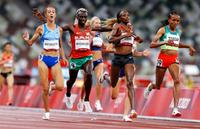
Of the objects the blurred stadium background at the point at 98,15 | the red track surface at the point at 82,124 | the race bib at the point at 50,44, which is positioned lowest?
the red track surface at the point at 82,124

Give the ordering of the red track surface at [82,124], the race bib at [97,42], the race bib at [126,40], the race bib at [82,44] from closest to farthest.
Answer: the red track surface at [82,124] < the race bib at [126,40] < the race bib at [82,44] < the race bib at [97,42]

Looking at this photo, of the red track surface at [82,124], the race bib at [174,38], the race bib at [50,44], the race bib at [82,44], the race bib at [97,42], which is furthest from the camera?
the race bib at [97,42]

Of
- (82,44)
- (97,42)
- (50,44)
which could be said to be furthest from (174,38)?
(97,42)

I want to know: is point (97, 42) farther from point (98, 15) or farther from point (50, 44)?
point (98, 15)

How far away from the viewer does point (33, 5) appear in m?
42.5

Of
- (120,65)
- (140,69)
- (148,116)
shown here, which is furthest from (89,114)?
(140,69)

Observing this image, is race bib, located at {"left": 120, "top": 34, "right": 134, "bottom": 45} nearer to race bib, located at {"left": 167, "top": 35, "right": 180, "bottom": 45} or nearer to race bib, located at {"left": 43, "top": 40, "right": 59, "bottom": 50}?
race bib, located at {"left": 167, "top": 35, "right": 180, "bottom": 45}

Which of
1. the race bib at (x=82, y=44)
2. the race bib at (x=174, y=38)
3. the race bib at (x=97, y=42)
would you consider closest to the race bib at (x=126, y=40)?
the race bib at (x=174, y=38)

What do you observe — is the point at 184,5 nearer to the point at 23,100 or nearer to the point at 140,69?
the point at 140,69

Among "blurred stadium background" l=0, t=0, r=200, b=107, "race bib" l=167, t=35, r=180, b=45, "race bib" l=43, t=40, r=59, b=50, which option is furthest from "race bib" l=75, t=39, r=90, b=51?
"blurred stadium background" l=0, t=0, r=200, b=107

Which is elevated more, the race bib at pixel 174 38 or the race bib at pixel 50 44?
the race bib at pixel 174 38

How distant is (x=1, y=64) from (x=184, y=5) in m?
20.6

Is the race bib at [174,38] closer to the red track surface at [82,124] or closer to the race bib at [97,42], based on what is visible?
the red track surface at [82,124]

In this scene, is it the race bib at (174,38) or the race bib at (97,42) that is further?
the race bib at (97,42)
